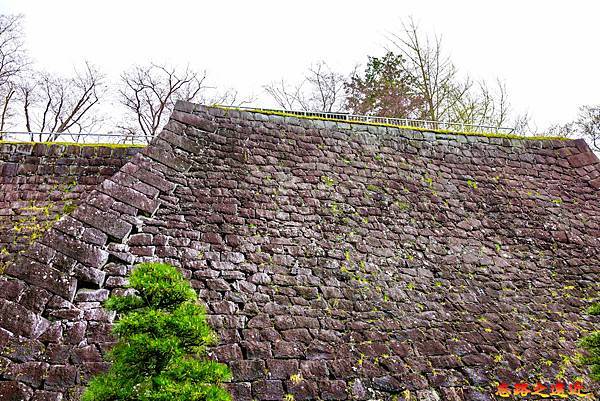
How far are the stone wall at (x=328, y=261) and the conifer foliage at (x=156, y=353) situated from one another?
1238 mm

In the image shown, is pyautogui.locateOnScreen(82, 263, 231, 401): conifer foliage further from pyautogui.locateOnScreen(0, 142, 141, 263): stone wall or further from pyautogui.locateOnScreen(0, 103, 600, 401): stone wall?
pyautogui.locateOnScreen(0, 142, 141, 263): stone wall

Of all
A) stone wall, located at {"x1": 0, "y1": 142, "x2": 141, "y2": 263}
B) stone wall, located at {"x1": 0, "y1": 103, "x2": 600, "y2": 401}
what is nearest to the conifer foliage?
stone wall, located at {"x1": 0, "y1": 103, "x2": 600, "y2": 401}

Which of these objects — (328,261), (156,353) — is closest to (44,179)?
(328,261)

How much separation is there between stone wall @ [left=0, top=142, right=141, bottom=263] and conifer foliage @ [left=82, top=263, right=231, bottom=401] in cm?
428

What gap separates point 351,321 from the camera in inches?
226

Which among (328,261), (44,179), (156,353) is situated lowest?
(156,353)

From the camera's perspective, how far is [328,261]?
6.41 meters

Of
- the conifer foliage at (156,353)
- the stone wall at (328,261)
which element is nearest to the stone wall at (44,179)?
the stone wall at (328,261)

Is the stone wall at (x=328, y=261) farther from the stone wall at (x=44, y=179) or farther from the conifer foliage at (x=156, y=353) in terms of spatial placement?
the stone wall at (x=44, y=179)

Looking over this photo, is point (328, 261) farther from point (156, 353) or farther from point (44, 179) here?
point (44, 179)

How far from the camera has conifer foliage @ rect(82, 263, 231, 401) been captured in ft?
10.9

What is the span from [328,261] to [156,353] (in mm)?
3377

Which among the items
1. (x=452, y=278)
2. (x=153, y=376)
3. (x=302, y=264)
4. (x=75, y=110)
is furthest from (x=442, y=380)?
(x=75, y=110)

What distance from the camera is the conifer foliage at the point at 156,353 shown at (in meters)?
3.32
